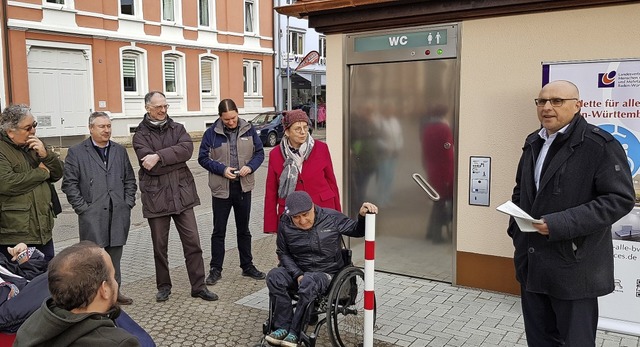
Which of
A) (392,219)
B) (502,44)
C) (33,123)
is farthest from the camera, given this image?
Result: (392,219)

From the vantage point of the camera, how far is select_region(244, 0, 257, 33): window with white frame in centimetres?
2973

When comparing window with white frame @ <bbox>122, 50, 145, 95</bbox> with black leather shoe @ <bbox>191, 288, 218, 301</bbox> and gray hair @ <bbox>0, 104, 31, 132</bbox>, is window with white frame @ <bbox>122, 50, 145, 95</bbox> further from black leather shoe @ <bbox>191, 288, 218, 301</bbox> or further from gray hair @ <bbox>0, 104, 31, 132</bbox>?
gray hair @ <bbox>0, 104, 31, 132</bbox>

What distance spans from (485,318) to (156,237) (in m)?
3.15

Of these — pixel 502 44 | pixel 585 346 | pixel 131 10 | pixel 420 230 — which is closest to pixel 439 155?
pixel 420 230

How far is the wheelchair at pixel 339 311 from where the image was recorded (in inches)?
154

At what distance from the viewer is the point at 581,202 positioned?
10.2 feet

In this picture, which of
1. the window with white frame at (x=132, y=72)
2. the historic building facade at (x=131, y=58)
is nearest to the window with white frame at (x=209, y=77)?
the historic building facade at (x=131, y=58)

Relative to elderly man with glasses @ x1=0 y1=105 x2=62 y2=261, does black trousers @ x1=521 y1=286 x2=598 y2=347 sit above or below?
below

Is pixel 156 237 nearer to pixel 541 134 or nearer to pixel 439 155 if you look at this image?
pixel 439 155

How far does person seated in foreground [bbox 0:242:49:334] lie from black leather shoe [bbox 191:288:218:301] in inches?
74.8

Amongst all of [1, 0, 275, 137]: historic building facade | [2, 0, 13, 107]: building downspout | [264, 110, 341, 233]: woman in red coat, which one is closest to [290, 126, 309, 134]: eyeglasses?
[264, 110, 341, 233]: woman in red coat

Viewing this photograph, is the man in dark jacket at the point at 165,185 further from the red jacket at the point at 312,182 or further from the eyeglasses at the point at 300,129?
the eyeglasses at the point at 300,129

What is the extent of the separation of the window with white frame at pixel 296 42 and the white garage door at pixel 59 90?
15440mm

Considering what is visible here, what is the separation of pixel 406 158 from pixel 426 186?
0.36 m
